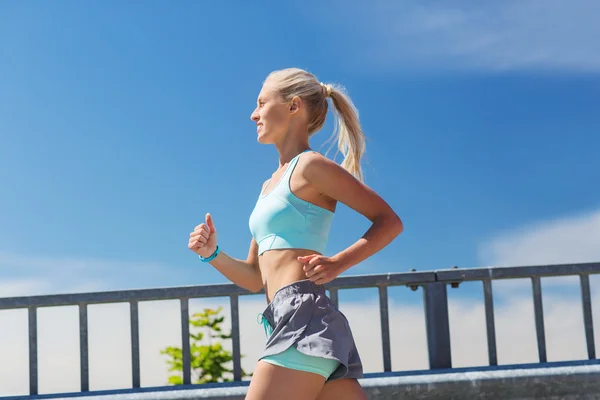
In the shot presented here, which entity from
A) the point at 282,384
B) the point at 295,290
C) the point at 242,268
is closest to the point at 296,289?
the point at 295,290

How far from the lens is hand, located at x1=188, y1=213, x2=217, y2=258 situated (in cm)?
260

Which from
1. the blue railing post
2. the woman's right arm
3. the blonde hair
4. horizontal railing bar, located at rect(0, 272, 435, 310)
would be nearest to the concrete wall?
the blue railing post

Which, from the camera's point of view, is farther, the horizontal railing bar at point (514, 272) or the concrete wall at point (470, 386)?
the horizontal railing bar at point (514, 272)

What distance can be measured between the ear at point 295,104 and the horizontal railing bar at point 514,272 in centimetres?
275

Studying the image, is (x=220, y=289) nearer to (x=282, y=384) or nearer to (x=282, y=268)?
(x=282, y=268)

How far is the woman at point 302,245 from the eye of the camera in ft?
6.79

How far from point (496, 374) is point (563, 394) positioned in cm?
47

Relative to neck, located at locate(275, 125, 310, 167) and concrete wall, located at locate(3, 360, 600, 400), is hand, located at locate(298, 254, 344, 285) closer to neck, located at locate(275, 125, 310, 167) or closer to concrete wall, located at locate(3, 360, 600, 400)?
neck, located at locate(275, 125, 310, 167)

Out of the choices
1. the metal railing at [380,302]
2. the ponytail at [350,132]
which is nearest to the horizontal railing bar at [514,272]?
the metal railing at [380,302]

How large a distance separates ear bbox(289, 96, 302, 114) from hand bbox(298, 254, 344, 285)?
55 centimetres

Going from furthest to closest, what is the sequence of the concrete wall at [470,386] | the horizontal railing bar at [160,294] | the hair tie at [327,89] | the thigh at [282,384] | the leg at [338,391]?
the horizontal railing bar at [160,294] < the concrete wall at [470,386] < the hair tie at [327,89] < the leg at [338,391] < the thigh at [282,384]

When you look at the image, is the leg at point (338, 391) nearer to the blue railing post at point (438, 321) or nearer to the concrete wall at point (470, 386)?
the concrete wall at point (470, 386)

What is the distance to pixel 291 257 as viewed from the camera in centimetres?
220

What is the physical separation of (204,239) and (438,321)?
106 inches
